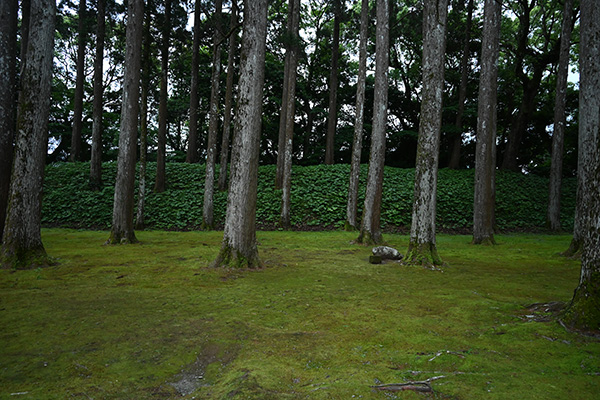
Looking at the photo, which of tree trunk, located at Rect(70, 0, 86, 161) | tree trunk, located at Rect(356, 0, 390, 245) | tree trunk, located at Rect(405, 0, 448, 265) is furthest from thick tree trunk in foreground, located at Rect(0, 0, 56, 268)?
tree trunk, located at Rect(70, 0, 86, 161)

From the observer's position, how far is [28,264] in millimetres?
6359

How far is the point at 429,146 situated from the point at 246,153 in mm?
3625

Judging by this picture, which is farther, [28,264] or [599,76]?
[599,76]

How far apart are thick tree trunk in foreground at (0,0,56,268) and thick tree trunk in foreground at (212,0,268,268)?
3284 mm

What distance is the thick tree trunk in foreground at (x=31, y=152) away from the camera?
6.36 metres

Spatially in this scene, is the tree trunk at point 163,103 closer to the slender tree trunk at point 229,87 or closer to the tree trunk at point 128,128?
the slender tree trunk at point 229,87

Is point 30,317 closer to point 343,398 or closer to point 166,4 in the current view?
point 343,398

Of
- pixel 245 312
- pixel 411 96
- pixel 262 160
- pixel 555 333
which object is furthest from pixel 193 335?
pixel 411 96

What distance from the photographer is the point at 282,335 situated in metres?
3.41

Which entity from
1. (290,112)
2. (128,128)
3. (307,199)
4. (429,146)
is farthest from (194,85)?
(429,146)

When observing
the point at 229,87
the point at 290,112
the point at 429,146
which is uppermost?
the point at 229,87

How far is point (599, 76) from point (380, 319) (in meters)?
7.82

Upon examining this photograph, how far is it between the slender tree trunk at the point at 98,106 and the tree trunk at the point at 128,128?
287 inches

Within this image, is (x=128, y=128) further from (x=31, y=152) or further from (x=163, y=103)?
(x=163, y=103)
